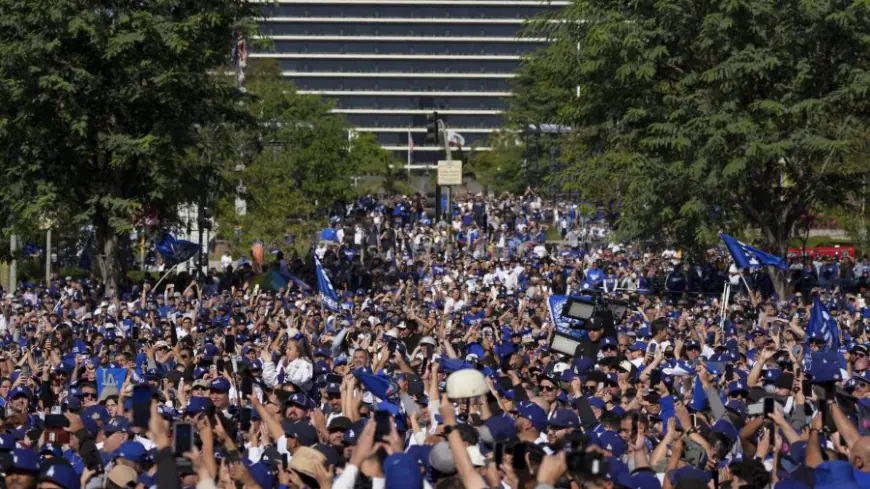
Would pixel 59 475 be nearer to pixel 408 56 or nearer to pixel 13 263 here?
pixel 13 263

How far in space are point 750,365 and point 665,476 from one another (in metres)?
7.17

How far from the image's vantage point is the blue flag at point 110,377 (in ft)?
60.2

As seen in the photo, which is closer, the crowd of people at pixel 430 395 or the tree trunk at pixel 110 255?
the crowd of people at pixel 430 395

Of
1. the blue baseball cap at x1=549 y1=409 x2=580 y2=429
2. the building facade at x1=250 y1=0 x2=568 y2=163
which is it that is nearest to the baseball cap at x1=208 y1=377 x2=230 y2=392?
the blue baseball cap at x1=549 y1=409 x2=580 y2=429

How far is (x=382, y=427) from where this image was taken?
992 centimetres

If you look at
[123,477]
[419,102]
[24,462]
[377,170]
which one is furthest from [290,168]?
[419,102]

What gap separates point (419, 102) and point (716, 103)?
135400mm

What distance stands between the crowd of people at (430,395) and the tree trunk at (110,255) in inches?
337

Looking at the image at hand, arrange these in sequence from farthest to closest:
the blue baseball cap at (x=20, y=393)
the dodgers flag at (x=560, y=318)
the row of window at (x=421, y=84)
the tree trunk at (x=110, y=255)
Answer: the row of window at (x=421, y=84) → the tree trunk at (x=110, y=255) → the dodgers flag at (x=560, y=318) → the blue baseball cap at (x=20, y=393)

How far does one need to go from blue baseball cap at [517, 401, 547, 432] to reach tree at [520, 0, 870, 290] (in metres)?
26.2

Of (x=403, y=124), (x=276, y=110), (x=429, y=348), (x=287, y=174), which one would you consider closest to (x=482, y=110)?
(x=403, y=124)

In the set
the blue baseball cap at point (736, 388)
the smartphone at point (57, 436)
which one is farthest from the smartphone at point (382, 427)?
the blue baseball cap at point (736, 388)

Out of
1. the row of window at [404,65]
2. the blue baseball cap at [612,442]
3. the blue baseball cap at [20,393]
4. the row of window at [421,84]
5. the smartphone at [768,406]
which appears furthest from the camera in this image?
the row of window at [421,84]

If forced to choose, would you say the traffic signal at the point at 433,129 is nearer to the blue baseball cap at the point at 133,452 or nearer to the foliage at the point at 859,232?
the foliage at the point at 859,232
